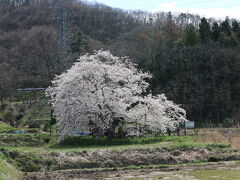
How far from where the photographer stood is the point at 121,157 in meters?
17.6

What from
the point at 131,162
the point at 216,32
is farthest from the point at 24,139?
the point at 216,32

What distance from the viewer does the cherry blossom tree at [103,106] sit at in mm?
23312

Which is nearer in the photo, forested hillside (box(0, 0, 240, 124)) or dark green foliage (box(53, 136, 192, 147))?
dark green foliage (box(53, 136, 192, 147))

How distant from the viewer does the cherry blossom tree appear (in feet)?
76.5

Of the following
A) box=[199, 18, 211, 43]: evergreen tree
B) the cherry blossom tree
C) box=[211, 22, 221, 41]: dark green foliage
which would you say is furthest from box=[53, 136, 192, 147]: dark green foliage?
box=[211, 22, 221, 41]: dark green foliage

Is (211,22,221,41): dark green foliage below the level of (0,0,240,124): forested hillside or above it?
above

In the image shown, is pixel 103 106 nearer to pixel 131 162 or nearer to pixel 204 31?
pixel 131 162

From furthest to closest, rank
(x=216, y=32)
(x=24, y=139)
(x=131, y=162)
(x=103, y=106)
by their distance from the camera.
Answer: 1. (x=216, y=32)
2. (x=103, y=106)
3. (x=24, y=139)
4. (x=131, y=162)

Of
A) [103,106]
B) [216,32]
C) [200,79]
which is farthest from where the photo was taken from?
[216,32]

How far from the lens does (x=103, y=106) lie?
77.1 ft

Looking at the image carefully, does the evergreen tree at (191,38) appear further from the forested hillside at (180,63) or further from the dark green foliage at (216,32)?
the dark green foliage at (216,32)

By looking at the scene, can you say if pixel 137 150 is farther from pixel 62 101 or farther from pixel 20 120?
pixel 20 120

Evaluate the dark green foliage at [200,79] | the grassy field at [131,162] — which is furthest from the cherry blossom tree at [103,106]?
the dark green foliage at [200,79]

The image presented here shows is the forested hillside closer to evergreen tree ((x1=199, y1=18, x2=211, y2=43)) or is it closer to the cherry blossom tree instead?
evergreen tree ((x1=199, y1=18, x2=211, y2=43))
